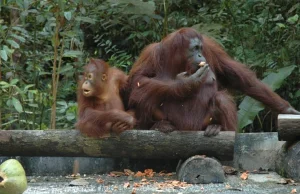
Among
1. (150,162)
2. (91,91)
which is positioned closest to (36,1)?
(91,91)

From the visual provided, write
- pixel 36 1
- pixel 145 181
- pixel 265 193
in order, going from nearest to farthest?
pixel 265 193 < pixel 145 181 < pixel 36 1

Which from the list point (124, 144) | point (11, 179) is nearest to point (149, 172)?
point (124, 144)

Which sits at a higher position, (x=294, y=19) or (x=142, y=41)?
(x=294, y=19)

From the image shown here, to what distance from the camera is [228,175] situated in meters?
4.03

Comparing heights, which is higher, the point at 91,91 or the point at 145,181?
the point at 91,91

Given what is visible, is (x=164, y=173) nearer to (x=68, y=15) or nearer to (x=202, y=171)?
(x=202, y=171)

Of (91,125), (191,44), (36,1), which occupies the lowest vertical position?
(91,125)

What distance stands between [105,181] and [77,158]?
386mm

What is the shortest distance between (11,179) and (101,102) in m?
1.65

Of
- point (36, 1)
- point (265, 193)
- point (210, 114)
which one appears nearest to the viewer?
point (265, 193)

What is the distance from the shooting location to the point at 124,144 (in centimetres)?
390

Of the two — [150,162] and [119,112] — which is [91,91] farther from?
[150,162]

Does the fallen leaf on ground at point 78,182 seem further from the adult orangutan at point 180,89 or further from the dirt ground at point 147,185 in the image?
the adult orangutan at point 180,89

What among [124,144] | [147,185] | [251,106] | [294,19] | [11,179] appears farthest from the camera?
[294,19]
